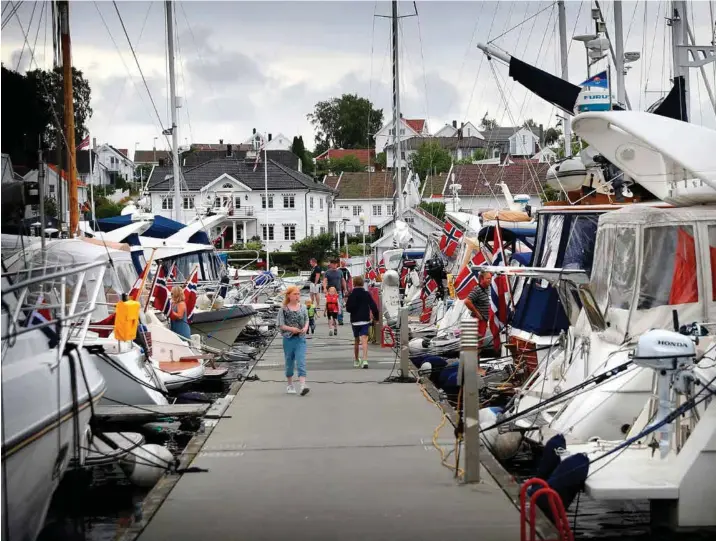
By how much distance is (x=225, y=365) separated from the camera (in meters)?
22.2

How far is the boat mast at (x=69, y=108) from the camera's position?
1400 cm

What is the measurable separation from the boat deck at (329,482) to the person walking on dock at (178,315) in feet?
13.3

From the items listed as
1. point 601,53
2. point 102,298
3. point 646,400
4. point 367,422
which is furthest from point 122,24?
point 646,400

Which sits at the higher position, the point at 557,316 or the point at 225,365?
the point at 557,316

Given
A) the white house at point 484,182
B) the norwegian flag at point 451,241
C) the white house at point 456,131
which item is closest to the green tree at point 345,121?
the white house at point 456,131

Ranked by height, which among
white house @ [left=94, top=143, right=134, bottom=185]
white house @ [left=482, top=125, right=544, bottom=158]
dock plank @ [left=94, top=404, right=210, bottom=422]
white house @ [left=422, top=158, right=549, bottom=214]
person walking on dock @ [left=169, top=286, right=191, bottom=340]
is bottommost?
dock plank @ [left=94, top=404, right=210, bottom=422]

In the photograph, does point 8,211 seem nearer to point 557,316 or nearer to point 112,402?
point 112,402

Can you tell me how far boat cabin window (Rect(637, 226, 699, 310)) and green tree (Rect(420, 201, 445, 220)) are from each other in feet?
172

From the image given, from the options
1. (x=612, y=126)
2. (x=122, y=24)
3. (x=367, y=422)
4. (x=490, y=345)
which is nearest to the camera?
(x=612, y=126)

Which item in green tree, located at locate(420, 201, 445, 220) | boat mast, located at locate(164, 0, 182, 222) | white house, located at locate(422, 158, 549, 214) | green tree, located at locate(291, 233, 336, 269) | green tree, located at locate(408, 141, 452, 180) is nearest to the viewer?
boat mast, located at locate(164, 0, 182, 222)

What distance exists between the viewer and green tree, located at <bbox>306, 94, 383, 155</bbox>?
135m

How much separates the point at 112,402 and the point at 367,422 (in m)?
3.33

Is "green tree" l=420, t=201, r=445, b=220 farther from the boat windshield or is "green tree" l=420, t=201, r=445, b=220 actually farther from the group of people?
the boat windshield

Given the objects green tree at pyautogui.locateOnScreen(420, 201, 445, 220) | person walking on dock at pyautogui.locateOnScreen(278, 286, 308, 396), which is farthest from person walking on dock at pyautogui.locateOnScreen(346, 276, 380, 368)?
green tree at pyautogui.locateOnScreen(420, 201, 445, 220)
